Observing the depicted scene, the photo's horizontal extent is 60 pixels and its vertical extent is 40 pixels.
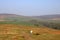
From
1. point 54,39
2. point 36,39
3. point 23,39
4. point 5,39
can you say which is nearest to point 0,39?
point 5,39

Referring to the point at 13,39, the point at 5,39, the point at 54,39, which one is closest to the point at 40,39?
the point at 54,39

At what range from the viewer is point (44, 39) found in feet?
47.9

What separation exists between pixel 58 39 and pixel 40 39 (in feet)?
6.95

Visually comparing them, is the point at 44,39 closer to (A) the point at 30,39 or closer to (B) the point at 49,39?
(B) the point at 49,39

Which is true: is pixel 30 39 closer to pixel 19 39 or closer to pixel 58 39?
pixel 19 39

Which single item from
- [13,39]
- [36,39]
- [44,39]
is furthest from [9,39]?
[44,39]

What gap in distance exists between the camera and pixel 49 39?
48.0 feet

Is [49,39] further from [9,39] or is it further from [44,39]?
[9,39]

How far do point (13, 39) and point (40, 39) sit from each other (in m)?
2.93

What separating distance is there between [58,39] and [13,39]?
503cm

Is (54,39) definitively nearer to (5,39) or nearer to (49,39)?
(49,39)

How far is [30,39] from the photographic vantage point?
14.2 m

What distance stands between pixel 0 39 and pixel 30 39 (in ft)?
10.8

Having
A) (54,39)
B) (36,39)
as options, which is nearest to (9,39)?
(36,39)
